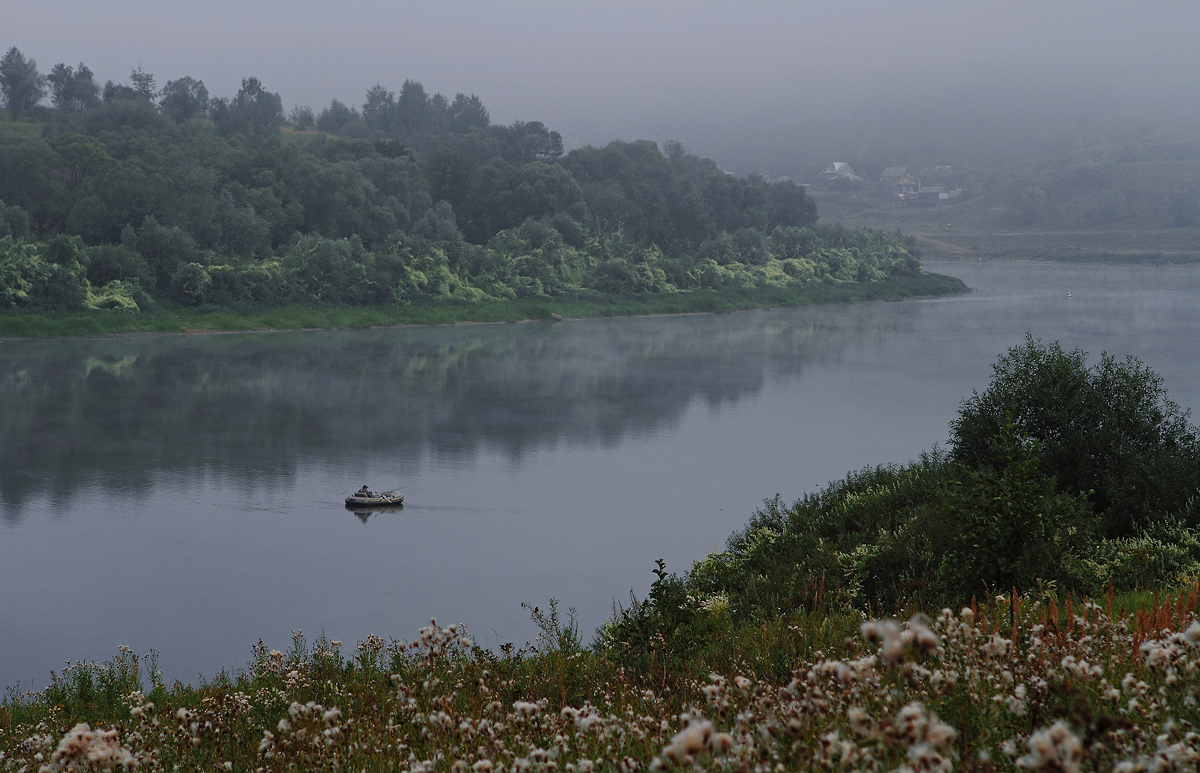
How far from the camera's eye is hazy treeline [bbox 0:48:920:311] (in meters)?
65.2

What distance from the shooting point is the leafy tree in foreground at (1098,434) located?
52.9 ft

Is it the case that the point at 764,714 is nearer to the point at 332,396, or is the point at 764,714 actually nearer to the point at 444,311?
the point at 332,396

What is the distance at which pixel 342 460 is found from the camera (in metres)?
30.6

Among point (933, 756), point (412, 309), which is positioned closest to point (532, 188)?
point (412, 309)

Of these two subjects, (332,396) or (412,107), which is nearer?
(332,396)

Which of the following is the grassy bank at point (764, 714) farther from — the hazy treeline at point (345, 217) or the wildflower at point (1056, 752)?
the hazy treeline at point (345, 217)

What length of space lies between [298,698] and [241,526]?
52.0 feet

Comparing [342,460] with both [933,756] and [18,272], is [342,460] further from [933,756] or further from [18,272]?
[18,272]

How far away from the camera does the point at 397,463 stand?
3031 cm

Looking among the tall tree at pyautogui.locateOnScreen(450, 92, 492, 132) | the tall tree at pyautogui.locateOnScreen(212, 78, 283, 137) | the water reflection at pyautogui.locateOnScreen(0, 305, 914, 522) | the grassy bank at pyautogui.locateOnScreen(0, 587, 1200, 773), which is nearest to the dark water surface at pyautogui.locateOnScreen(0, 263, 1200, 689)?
the water reflection at pyautogui.locateOnScreen(0, 305, 914, 522)

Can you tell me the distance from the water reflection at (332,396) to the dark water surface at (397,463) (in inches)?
6.9

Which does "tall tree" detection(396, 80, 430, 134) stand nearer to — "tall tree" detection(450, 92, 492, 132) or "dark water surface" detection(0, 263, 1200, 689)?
"tall tree" detection(450, 92, 492, 132)

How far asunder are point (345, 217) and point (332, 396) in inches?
1781

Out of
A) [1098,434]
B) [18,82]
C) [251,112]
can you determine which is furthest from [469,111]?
[1098,434]
